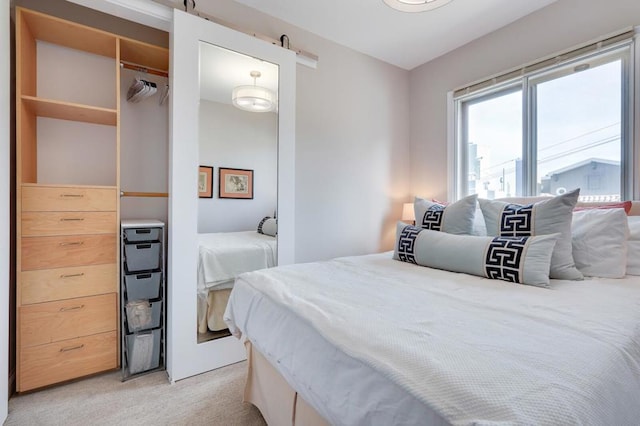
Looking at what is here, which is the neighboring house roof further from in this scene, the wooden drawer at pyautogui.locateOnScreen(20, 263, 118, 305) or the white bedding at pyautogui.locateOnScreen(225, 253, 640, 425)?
the wooden drawer at pyautogui.locateOnScreen(20, 263, 118, 305)

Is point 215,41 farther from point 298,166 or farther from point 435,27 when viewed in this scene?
point 435,27

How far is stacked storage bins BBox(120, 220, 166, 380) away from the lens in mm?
1899

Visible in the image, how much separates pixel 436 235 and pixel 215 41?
6.27ft

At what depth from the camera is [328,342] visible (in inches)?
33.2

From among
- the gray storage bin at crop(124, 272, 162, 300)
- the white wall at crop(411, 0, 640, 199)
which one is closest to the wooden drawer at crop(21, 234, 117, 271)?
the gray storage bin at crop(124, 272, 162, 300)

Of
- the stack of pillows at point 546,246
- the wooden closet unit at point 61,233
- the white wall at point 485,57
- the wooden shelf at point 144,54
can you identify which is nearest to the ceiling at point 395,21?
the white wall at point 485,57

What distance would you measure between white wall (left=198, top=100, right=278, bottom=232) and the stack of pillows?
1.19 metres

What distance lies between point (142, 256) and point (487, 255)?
6.65 feet

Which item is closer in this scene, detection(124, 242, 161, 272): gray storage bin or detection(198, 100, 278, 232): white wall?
detection(124, 242, 161, 272): gray storage bin

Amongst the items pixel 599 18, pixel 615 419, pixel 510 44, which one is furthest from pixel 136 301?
pixel 599 18

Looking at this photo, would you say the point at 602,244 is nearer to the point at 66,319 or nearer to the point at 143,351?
the point at 143,351

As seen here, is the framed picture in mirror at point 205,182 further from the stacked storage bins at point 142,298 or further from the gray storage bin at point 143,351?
the gray storage bin at point 143,351

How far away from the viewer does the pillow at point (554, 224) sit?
1.48 meters

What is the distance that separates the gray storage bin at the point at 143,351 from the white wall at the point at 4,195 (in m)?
0.54
